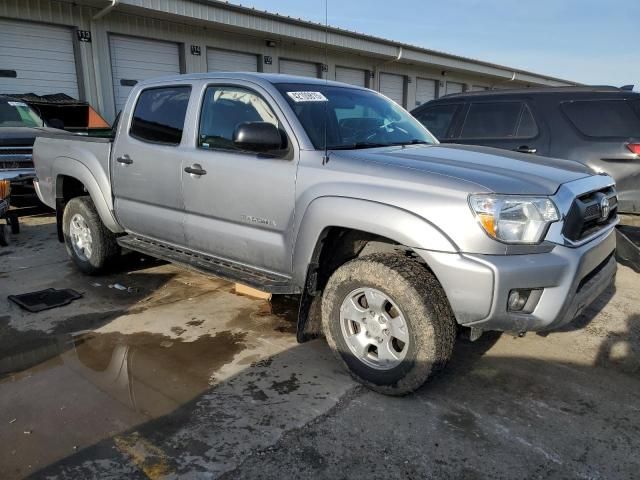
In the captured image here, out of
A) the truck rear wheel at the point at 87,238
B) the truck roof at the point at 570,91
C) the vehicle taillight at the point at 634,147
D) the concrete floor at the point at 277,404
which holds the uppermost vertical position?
the truck roof at the point at 570,91

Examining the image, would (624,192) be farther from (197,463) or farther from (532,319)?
(197,463)

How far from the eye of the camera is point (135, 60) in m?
13.6

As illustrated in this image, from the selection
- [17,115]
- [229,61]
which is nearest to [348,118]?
[17,115]

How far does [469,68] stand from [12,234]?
2323 cm

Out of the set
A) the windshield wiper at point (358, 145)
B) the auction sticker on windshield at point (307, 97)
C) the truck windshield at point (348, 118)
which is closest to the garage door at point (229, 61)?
the truck windshield at point (348, 118)

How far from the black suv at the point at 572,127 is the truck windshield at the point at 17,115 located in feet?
24.1

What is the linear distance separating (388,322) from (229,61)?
1456 centimetres


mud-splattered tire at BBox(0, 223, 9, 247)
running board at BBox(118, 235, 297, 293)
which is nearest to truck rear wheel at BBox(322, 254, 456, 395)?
running board at BBox(118, 235, 297, 293)

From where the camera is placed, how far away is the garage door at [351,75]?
64.0 feet

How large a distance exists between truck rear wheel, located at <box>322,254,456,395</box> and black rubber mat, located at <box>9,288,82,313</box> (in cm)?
266

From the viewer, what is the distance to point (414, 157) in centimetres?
314

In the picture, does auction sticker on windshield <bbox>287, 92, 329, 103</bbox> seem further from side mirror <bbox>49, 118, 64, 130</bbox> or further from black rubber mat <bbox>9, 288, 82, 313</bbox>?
side mirror <bbox>49, 118, 64, 130</bbox>

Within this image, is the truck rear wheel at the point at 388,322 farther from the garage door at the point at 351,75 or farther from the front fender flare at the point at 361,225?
the garage door at the point at 351,75

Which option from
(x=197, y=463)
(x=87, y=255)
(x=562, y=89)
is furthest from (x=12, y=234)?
(x=562, y=89)
